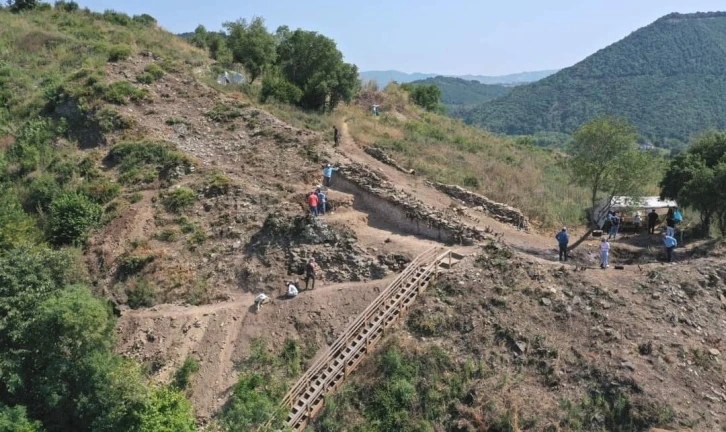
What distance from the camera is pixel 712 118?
318 ft

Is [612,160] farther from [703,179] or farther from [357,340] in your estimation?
[357,340]

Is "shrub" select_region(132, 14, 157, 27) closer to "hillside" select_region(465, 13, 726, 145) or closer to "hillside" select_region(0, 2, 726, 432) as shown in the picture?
"hillside" select_region(0, 2, 726, 432)

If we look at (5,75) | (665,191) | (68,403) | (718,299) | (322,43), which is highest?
(322,43)

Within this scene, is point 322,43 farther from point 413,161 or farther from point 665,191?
point 665,191

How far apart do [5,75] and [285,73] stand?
16.3 metres

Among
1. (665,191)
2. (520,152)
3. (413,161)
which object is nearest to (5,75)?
(413,161)

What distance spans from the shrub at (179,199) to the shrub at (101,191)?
247 centimetres

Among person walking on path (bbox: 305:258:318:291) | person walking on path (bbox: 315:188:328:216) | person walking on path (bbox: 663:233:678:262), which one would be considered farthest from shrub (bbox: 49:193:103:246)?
person walking on path (bbox: 663:233:678:262)

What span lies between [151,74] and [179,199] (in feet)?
40.6

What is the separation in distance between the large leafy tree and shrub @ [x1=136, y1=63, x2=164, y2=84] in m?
25.6

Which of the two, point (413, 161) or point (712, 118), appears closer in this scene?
point (413, 161)

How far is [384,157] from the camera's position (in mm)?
26391

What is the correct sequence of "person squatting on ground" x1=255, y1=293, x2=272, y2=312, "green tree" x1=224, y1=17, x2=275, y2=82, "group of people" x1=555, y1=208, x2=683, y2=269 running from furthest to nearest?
"green tree" x1=224, y1=17, x2=275, y2=82
"group of people" x1=555, y1=208, x2=683, y2=269
"person squatting on ground" x1=255, y1=293, x2=272, y2=312

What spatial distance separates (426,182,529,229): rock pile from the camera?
22163 millimetres
